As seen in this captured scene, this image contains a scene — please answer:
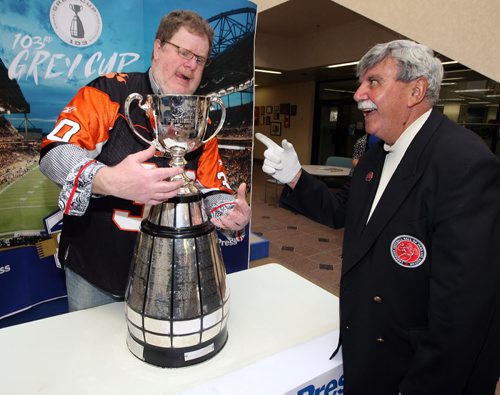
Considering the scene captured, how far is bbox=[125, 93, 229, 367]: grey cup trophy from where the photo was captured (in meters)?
0.81

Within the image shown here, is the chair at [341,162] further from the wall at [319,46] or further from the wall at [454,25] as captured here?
the wall at [454,25]

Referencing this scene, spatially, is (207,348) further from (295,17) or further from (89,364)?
(295,17)

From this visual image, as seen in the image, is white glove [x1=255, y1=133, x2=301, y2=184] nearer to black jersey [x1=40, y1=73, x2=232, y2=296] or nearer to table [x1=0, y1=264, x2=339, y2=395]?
black jersey [x1=40, y1=73, x2=232, y2=296]

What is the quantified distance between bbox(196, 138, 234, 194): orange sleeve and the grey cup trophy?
39 centimetres

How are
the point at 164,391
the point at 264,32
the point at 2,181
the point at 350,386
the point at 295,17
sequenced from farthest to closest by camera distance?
the point at 264,32 → the point at 295,17 → the point at 2,181 → the point at 350,386 → the point at 164,391

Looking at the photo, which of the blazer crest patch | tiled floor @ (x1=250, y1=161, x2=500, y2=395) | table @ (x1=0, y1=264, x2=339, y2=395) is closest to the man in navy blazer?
the blazer crest patch

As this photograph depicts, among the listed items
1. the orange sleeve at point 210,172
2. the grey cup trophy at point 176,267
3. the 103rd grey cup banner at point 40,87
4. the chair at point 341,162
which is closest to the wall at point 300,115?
the chair at point 341,162

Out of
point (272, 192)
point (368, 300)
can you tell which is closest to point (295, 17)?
point (272, 192)

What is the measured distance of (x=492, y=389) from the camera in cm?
99

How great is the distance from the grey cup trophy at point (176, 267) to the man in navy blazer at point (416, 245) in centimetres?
38

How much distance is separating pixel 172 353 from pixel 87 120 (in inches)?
28.7

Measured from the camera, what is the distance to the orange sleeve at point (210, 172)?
126cm

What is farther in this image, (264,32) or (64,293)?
(264,32)

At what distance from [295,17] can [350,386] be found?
7141mm
